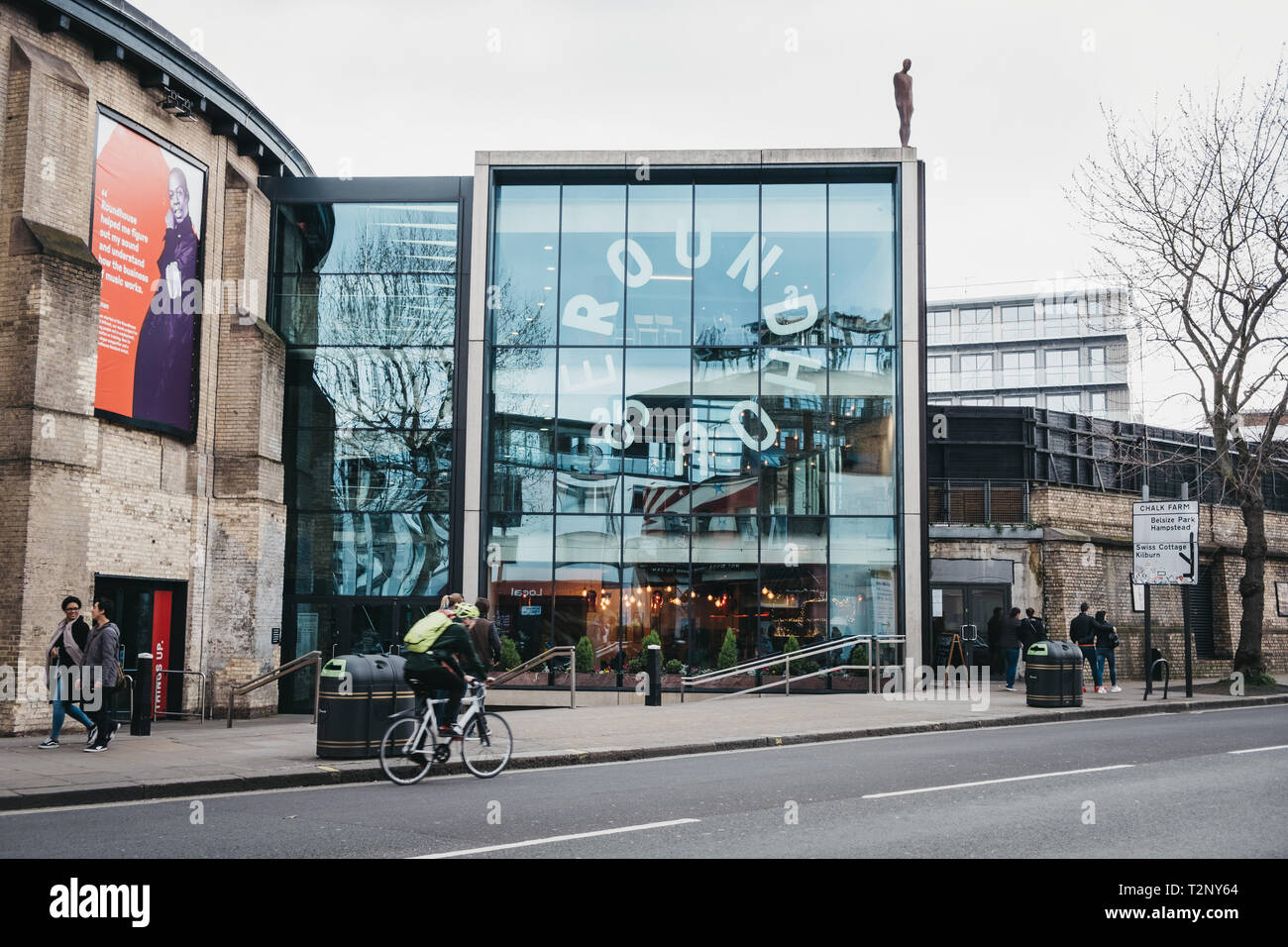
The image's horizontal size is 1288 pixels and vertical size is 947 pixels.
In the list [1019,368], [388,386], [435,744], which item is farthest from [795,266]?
[1019,368]

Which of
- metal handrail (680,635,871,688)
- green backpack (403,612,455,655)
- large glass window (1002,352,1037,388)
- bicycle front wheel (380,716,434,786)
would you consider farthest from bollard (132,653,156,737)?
large glass window (1002,352,1037,388)

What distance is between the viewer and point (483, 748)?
478 inches

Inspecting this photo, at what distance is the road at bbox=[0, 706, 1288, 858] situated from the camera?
25.2 feet

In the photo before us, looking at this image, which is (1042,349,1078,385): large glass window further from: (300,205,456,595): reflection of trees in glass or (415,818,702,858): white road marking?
(415,818,702,858): white road marking

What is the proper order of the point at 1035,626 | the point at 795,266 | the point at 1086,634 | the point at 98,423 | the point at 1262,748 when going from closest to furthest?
the point at 1262,748, the point at 98,423, the point at 1086,634, the point at 1035,626, the point at 795,266

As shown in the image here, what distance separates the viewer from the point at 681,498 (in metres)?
23.9

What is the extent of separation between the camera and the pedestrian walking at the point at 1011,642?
958 inches

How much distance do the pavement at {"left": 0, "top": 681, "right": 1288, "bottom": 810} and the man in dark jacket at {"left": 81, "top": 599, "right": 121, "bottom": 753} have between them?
0.36 m

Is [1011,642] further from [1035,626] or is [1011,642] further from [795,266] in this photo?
[795,266]

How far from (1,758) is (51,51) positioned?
10.6m

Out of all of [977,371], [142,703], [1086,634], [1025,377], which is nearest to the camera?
[142,703]

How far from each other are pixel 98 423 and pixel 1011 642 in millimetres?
17802

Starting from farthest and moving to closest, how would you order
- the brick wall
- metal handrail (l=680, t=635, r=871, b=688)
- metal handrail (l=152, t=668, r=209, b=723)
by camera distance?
metal handrail (l=680, t=635, r=871, b=688), metal handrail (l=152, t=668, r=209, b=723), the brick wall
